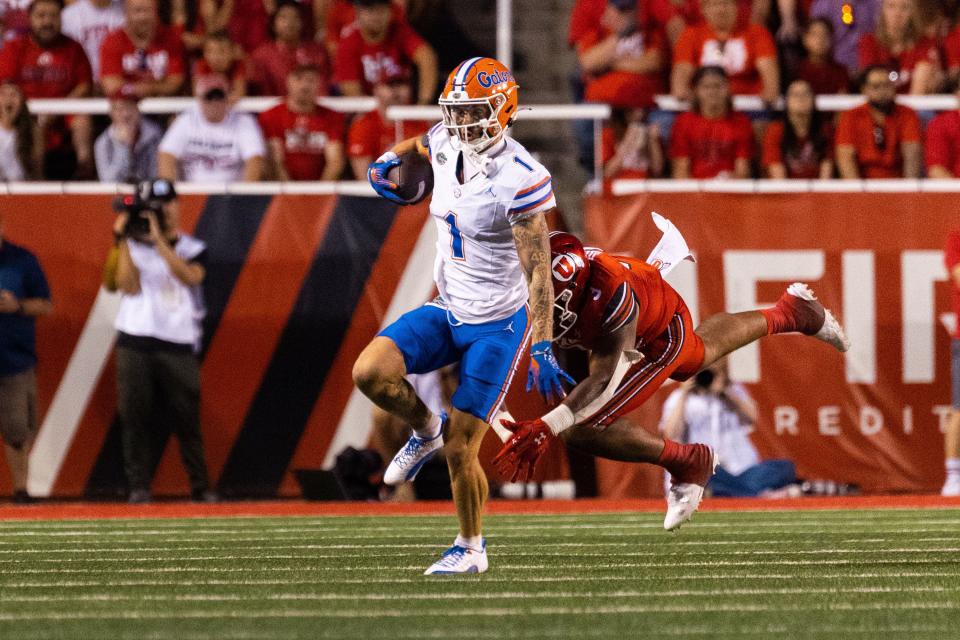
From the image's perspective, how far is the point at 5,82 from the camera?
432 inches

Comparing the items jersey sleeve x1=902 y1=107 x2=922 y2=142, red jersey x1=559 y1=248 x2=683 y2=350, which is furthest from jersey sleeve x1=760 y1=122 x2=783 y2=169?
red jersey x1=559 y1=248 x2=683 y2=350

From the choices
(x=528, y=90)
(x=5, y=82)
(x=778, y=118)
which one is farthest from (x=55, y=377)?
(x=778, y=118)

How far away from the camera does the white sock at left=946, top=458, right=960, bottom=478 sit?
32.9 ft

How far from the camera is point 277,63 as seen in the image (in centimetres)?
1166

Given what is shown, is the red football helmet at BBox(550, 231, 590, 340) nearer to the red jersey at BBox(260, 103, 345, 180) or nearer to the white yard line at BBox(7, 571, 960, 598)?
the white yard line at BBox(7, 571, 960, 598)

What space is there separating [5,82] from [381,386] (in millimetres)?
5976

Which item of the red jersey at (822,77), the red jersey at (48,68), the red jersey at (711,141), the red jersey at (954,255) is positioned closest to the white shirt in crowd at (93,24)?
the red jersey at (48,68)

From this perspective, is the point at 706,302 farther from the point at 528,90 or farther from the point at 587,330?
the point at 587,330

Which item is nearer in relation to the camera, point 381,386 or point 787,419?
point 381,386

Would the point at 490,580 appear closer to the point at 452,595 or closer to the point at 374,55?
the point at 452,595

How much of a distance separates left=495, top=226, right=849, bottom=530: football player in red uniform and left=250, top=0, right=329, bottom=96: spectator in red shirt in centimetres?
533

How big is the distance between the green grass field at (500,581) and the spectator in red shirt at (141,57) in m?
4.04

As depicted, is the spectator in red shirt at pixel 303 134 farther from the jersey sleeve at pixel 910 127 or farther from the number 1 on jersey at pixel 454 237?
the number 1 on jersey at pixel 454 237

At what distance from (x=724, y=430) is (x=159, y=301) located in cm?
369
